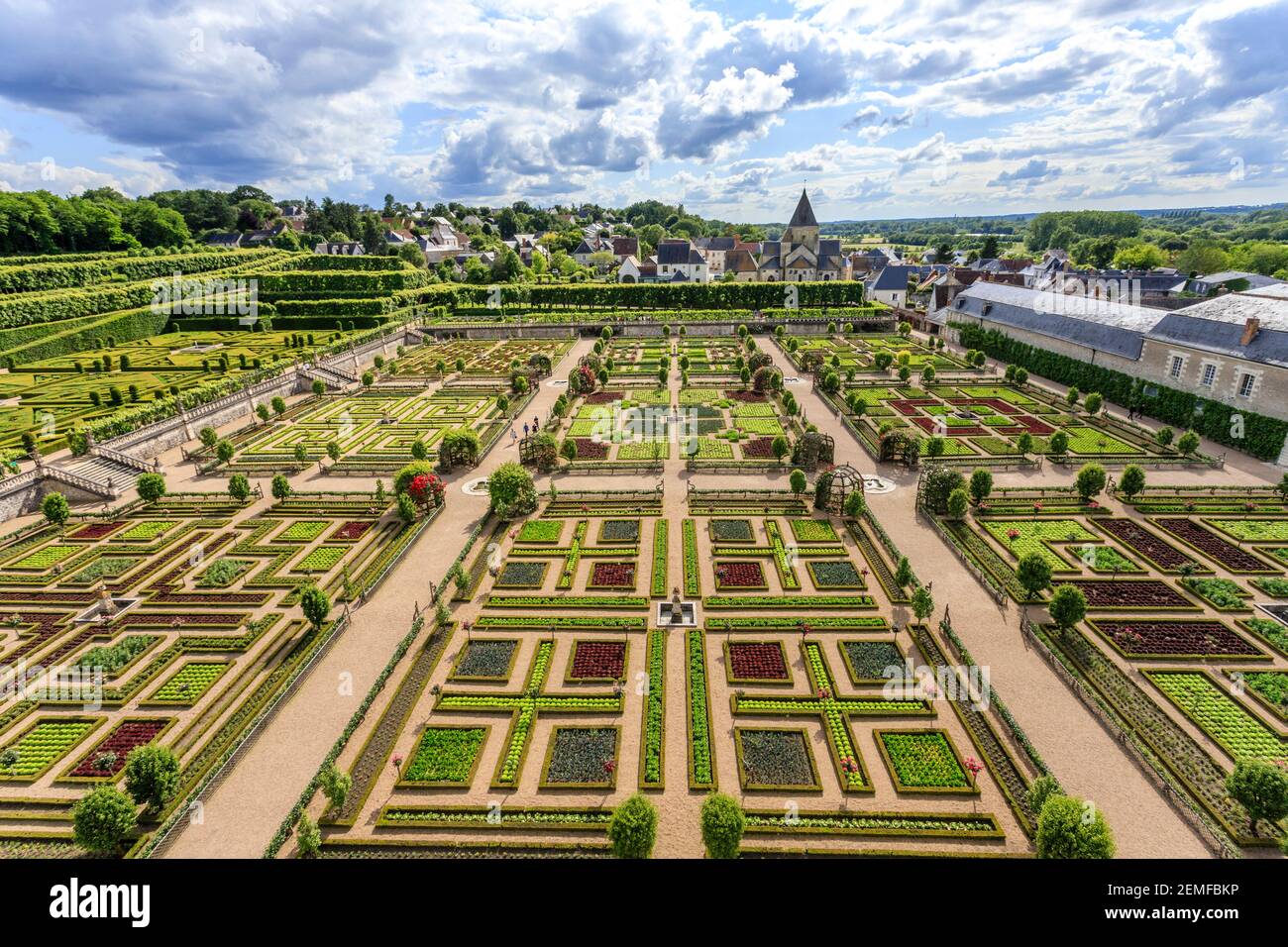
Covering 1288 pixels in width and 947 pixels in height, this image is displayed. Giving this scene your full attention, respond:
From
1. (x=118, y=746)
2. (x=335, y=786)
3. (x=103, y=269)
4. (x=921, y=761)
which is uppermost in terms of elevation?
(x=103, y=269)

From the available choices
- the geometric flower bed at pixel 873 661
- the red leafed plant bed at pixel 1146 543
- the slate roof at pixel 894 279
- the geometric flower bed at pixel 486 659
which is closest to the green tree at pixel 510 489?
the geometric flower bed at pixel 486 659

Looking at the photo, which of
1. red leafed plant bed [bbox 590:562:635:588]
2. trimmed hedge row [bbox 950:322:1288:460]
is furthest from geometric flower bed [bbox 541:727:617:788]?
trimmed hedge row [bbox 950:322:1288:460]

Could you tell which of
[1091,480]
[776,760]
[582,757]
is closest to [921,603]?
[776,760]

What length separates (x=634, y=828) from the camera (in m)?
17.8

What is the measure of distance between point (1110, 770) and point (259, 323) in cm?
11372

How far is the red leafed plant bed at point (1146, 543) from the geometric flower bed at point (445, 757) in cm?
3449

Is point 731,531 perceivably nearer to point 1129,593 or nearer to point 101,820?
point 1129,593

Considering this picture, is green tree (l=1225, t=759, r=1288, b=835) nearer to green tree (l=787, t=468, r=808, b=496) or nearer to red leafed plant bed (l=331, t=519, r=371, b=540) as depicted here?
green tree (l=787, t=468, r=808, b=496)

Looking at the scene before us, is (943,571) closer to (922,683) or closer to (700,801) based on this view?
(922,683)

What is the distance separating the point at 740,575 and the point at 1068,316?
2283 inches

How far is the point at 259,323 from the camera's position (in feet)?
331

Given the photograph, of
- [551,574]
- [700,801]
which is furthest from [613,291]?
[700,801]
